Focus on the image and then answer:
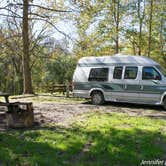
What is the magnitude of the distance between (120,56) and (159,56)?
23.3m

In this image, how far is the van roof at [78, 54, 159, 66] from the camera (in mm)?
14795

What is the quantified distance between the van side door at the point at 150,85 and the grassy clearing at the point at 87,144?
408 cm

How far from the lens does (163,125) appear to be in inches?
394

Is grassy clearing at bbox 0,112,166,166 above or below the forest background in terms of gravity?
below

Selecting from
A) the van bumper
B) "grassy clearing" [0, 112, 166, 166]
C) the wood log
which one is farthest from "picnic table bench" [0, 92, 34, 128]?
the van bumper

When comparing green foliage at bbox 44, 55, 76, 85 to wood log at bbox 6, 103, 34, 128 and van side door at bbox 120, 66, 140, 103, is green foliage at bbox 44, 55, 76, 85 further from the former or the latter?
wood log at bbox 6, 103, 34, 128

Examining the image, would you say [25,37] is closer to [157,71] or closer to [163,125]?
[157,71]

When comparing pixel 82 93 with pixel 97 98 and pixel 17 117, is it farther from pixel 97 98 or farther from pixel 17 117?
pixel 17 117

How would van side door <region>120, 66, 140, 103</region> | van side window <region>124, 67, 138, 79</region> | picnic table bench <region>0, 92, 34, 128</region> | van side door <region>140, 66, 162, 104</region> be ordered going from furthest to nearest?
van side window <region>124, 67, 138, 79</region> < van side door <region>120, 66, 140, 103</region> < van side door <region>140, 66, 162, 104</region> < picnic table bench <region>0, 92, 34, 128</region>

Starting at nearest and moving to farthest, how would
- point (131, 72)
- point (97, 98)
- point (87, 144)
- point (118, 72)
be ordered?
point (87, 144) < point (131, 72) < point (118, 72) < point (97, 98)

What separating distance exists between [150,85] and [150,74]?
50 cm

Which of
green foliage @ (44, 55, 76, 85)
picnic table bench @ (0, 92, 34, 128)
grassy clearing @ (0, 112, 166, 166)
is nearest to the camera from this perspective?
grassy clearing @ (0, 112, 166, 166)

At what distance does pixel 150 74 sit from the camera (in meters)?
14.5

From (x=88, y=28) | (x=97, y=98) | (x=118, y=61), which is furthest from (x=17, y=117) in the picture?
(x=88, y=28)
